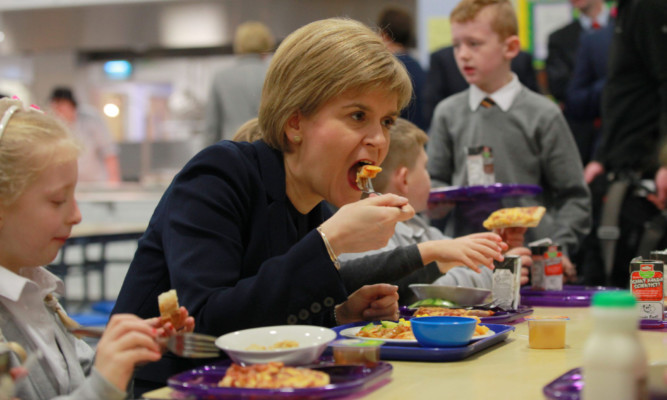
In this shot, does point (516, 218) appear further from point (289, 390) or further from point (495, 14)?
point (289, 390)

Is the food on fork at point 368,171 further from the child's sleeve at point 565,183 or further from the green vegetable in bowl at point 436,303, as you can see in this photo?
the child's sleeve at point 565,183

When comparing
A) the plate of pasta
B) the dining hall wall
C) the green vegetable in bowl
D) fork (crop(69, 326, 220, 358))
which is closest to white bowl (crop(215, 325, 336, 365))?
fork (crop(69, 326, 220, 358))

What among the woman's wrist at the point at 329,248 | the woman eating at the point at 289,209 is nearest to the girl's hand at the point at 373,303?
the woman eating at the point at 289,209

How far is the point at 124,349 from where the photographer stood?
1163 millimetres

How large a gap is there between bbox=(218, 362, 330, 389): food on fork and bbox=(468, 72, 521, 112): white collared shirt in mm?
2334

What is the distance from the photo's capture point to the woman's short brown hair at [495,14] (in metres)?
3.23

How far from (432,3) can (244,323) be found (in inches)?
207

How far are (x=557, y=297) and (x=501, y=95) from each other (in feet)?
4.12

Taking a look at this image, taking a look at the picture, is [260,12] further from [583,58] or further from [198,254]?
[198,254]

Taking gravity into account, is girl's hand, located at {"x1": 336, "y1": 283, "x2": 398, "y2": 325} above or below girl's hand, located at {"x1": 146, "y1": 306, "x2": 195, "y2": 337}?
below

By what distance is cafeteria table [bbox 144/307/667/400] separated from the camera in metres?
1.17

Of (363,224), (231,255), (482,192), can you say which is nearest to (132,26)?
(482,192)

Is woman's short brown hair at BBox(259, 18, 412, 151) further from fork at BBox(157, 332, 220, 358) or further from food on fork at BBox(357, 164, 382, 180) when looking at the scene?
fork at BBox(157, 332, 220, 358)

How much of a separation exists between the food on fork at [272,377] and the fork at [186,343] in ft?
0.28
